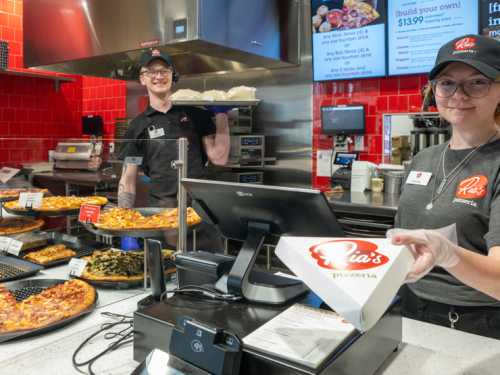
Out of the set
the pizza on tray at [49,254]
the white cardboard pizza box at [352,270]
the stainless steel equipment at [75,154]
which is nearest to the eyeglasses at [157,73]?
the stainless steel equipment at [75,154]

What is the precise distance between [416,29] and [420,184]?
85.5 inches

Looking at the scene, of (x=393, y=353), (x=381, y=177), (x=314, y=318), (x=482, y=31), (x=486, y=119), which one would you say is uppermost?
(x=482, y=31)

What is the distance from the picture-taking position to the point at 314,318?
1092 mm

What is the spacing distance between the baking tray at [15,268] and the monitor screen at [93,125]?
12.7ft

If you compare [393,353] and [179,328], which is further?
[393,353]

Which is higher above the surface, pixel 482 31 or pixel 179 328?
pixel 482 31

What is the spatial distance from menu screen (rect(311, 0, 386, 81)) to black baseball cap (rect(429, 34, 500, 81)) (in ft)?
7.33

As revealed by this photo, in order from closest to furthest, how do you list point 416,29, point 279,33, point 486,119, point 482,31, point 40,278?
1. point 486,119
2. point 40,278
3. point 482,31
4. point 416,29
5. point 279,33

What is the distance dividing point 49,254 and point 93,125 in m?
3.89

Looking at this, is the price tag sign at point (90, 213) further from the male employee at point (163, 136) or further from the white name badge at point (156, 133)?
the white name badge at point (156, 133)

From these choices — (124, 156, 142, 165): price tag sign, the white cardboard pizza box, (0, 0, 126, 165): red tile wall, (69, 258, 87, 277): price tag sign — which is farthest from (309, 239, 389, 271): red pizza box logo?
(0, 0, 126, 165): red tile wall

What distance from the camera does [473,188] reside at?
4.72 ft

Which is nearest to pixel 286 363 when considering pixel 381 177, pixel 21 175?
pixel 21 175

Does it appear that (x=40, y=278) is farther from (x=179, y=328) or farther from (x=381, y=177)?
(x=381, y=177)
